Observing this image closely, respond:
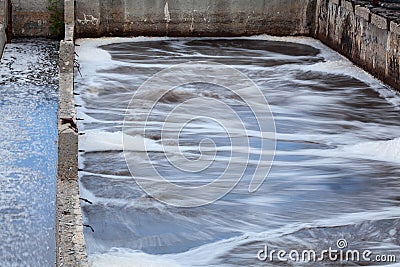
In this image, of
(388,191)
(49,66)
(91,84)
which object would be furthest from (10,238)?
(49,66)

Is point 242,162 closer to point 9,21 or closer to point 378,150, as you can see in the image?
point 378,150

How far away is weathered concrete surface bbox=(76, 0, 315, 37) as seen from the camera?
17000 mm

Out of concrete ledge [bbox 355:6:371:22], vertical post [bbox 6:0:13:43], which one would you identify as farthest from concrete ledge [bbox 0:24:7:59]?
concrete ledge [bbox 355:6:371:22]

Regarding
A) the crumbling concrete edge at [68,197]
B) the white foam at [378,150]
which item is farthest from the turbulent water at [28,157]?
the white foam at [378,150]

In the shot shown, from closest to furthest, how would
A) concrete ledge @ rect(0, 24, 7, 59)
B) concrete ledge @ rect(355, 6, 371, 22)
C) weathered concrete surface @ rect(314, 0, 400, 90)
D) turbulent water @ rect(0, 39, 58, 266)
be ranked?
turbulent water @ rect(0, 39, 58, 266) → weathered concrete surface @ rect(314, 0, 400, 90) → concrete ledge @ rect(355, 6, 371, 22) → concrete ledge @ rect(0, 24, 7, 59)

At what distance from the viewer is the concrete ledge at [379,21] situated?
44.4ft

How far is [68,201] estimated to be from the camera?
23.2 feet

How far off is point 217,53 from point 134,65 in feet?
6.42

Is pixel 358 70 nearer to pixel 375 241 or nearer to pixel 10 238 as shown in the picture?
pixel 375 241

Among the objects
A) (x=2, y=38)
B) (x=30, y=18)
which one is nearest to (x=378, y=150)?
(x=2, y=38)

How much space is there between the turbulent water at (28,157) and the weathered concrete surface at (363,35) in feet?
18.2

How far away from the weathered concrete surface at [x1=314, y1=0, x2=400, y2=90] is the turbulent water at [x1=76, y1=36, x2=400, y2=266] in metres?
0.29

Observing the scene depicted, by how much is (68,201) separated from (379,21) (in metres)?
8.34

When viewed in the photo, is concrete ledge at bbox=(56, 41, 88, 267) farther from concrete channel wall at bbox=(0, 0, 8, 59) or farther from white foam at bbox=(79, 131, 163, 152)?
concrete channel wall at bbox=(0, 0, 8, 59)
